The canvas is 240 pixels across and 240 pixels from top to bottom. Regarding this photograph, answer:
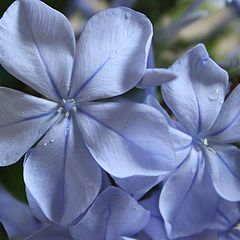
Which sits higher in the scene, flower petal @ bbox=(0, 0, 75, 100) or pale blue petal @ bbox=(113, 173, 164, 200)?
flower petal @ bbox=(0, 0, 75, 100)

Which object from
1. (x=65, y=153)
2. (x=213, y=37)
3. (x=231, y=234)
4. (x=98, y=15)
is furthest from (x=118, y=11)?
(x=213, y=37)

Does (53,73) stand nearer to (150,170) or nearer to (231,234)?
(150,170)

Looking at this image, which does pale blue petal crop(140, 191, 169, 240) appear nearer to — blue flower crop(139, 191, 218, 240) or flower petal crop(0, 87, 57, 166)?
blue flower crop(139, 191, 218, 240)

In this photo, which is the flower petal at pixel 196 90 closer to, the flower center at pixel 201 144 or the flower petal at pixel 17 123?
the flower center at pixel 201 144

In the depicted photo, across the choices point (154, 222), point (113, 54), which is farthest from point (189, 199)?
point (113, 54)

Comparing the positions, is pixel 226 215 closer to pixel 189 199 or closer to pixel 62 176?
pixel 189 199

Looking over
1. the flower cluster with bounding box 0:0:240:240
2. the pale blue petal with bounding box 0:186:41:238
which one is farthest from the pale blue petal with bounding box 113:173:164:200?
the pale blue petal with bounding box 0:186:41:238

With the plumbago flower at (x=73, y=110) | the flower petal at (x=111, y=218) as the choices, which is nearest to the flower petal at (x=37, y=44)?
the plumbago flower at (x=73, y=110)
